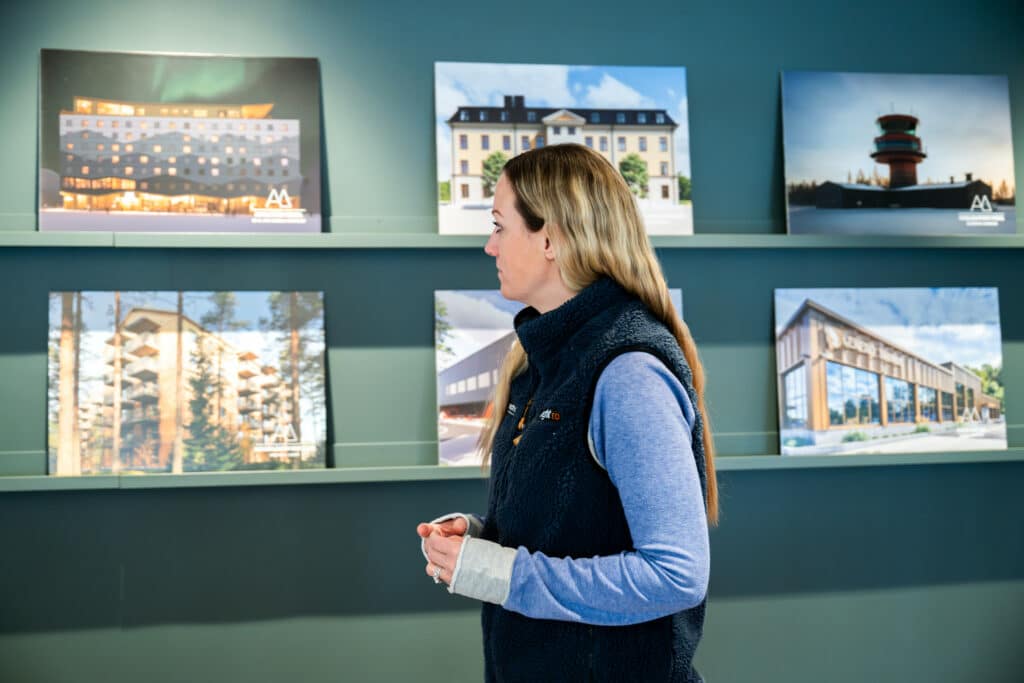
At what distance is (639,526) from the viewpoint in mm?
1221

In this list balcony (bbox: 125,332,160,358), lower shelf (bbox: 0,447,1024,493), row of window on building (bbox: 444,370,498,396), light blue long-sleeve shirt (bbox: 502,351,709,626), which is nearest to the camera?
light blue long-sleeve shirt (bbox: 502,351,709,626)

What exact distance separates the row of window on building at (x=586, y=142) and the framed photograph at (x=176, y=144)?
478 mm

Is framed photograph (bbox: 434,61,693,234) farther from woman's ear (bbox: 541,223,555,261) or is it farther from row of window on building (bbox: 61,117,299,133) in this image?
woman's ear (bbox: 541,223,555,261)

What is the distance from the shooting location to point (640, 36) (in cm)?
276

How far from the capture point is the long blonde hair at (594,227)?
1.39m

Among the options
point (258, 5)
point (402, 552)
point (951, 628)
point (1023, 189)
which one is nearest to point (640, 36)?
point (258, 5)

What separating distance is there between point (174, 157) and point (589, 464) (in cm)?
173

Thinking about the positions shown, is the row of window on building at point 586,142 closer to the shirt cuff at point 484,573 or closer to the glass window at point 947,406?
the glass window at point 947,406

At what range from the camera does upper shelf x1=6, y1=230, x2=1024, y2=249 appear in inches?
93.4

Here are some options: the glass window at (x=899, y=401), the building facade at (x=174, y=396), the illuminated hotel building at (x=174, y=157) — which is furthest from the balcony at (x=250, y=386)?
the glass window at (x=899, y=401)

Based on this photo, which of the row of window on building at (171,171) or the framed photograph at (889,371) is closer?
the row of window on building at (171,171)

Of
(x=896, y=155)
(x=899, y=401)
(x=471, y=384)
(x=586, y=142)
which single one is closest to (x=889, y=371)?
(x=899, y=401)

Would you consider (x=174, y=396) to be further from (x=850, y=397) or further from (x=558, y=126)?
(x=850, y=397)

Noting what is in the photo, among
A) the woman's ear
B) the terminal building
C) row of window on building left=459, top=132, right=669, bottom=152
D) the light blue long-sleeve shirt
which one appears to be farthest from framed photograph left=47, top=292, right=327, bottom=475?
the terminal building
